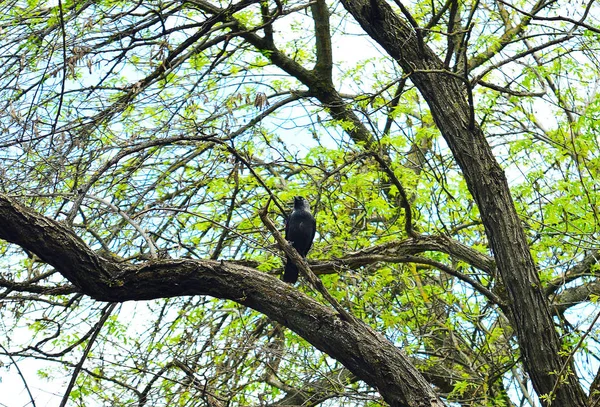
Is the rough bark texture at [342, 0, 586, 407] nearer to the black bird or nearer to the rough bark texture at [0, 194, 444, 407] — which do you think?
the rough bark texture at [0, 194, 444, 407]

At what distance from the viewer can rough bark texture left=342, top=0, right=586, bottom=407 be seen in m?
5.22

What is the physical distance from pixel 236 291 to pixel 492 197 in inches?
79.1

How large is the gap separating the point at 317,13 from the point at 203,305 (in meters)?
4.02

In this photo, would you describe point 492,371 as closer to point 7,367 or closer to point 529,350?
point 529,350

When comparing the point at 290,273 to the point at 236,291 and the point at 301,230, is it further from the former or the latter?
the point at 236,291

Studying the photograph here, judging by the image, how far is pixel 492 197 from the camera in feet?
17.9

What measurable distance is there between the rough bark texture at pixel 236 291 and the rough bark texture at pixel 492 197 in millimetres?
1144

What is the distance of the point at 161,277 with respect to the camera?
4453 millimetres

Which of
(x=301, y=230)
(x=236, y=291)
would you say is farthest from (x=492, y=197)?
(x=301, y=230)

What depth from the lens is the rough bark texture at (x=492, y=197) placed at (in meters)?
5.22

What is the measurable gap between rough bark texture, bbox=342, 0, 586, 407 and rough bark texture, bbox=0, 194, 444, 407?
1144 mm

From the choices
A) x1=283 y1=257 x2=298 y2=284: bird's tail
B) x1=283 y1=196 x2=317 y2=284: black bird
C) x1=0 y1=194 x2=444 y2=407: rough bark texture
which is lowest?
x1=0 y1=194 x2=444 y2=407: rough bark texture

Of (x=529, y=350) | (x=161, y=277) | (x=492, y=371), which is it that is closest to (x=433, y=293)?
(x=492, y=371)

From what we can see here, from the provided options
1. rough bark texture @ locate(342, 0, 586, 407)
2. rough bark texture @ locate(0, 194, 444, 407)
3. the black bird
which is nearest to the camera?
rough bark texture @ locate(0, 194, 444, 407)
